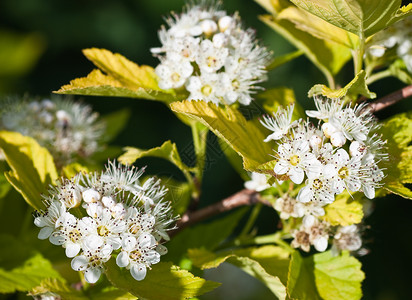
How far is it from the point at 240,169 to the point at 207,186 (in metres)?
1.89

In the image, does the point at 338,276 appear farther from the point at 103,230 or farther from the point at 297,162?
the point at 103,230

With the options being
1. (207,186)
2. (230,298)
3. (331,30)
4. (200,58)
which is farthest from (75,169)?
(207,186)

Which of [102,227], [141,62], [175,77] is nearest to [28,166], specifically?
[102,227]

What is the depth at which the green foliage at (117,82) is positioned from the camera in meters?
1.20

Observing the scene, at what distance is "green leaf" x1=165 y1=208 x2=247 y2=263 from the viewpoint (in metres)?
1.39

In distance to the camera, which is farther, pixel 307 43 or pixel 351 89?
pixel 307 43

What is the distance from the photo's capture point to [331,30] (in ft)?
4.09

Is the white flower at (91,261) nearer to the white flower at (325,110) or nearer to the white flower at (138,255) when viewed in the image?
the white flower at (138,255)

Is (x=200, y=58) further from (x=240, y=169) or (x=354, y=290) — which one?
(x=354, y=290)

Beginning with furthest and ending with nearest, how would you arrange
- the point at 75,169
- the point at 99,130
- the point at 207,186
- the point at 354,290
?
the point at 207,186, the point at 99,130, the point at 75,169, the point at 354,290

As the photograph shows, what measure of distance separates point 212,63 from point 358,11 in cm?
38

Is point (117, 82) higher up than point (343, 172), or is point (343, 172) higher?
point (117, 82)

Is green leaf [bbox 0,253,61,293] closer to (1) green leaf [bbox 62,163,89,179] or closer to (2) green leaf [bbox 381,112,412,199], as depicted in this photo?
(1) green leaf [bbox 62,163,89,179]

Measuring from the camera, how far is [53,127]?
162 cm
